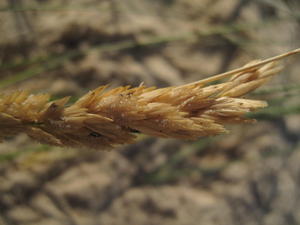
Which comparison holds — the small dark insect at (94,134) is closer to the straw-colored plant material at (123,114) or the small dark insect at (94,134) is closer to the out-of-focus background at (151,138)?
the straw-colored plant material at (123,114)

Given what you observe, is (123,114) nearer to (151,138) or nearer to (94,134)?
(94,134)

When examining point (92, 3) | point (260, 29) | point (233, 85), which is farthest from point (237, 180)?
point (233, 85)

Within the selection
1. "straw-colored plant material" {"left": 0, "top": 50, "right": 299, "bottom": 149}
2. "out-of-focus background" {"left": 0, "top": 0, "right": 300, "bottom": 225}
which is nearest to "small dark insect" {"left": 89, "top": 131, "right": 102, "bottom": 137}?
"straw-colored plant material" {"left": 0, "top": 50, "right": 299, "bottom": 149}

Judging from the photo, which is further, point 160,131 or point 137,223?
point 137,223

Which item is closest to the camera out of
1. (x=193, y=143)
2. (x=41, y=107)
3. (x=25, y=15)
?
(x=41, y=107)

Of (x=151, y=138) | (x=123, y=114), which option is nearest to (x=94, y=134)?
(x=123, y=114)

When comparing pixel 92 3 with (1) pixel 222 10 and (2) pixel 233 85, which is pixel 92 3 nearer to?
(1) pixel 222 10

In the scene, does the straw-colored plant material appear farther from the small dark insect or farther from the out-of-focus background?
the out-of-focus background
